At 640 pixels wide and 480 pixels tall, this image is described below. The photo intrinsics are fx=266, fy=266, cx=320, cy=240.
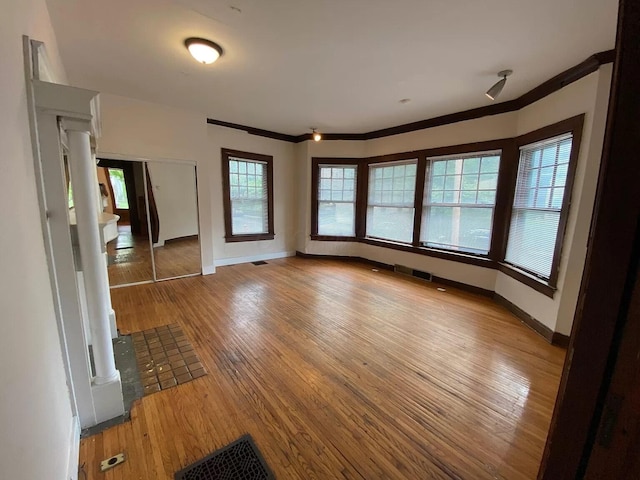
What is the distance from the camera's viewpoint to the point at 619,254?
51 cm

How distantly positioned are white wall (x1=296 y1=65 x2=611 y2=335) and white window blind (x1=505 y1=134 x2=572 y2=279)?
213 millimetres

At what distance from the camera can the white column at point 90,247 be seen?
1446mm

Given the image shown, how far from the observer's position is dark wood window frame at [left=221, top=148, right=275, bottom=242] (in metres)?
4.84

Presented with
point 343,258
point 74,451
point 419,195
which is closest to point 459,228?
point 419,195

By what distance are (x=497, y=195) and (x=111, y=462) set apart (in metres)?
4.49

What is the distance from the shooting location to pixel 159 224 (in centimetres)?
409

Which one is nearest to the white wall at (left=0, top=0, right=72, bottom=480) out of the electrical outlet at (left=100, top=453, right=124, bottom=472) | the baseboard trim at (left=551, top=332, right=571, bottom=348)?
the electrical outlet at (left=100, top=453, right=124, bottom=472)

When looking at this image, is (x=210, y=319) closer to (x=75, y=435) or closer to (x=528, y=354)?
(x=75, y=435)

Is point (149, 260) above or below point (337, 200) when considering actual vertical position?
below

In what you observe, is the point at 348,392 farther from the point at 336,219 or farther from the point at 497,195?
the point at 336,219

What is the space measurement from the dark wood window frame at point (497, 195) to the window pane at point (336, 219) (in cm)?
11

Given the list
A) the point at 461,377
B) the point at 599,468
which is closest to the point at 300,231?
the point at 461,377

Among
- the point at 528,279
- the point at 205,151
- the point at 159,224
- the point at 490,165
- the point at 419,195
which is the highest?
the point at 205,151

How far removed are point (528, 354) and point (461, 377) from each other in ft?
2.91
